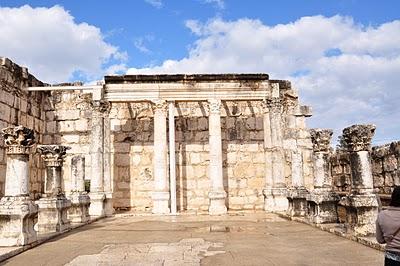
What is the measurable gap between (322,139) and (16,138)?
786cm

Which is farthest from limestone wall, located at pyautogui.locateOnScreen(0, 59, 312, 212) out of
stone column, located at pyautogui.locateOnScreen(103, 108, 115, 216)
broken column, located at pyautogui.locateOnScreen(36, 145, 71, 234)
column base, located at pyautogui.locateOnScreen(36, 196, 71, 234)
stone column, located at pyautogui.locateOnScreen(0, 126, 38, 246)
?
stone column, located at pyautogui.locateOnScreen(0, 126, 38, 246)

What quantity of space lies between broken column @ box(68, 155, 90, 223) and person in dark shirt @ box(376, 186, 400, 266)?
35.7ft

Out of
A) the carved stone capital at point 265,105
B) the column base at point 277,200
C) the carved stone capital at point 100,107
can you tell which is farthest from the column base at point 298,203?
the carved stone capital at point 100,107

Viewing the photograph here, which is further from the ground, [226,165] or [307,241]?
[226,165]

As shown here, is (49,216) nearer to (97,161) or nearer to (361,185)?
(97,161)

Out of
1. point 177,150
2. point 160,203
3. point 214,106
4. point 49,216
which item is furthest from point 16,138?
point 177,150

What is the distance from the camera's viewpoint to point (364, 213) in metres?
8.48


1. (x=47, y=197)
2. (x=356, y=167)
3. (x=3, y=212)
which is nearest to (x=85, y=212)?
(x=47, y=197)

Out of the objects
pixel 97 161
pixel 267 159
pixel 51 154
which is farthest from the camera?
pixel 267 159

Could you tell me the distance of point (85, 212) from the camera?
13.8m

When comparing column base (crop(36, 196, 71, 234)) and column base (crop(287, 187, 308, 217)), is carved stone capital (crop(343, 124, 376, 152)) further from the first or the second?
column base (crop(36, 196, 71, 234))

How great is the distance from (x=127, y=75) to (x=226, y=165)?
602 centimetres

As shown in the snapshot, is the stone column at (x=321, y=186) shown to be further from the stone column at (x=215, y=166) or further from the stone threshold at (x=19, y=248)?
the stone threshold at (x=19, y=248)

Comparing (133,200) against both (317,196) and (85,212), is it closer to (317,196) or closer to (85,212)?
(85,212)
